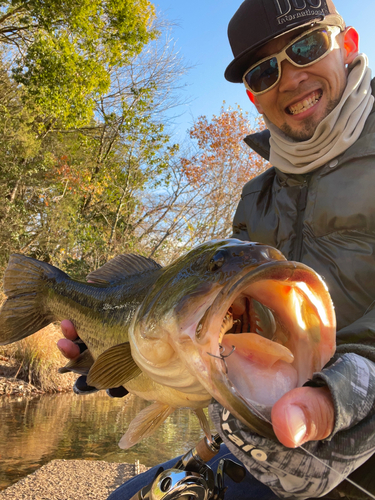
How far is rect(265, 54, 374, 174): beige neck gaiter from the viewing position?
1.61 m

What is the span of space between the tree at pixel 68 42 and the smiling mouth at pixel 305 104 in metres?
9.33

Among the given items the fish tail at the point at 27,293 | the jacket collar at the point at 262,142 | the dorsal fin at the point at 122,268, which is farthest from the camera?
the fish tail at the point at 27,293

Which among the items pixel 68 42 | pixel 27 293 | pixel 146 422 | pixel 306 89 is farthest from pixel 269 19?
pixel 68 42

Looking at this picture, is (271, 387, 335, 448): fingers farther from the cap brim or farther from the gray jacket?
the cap brim

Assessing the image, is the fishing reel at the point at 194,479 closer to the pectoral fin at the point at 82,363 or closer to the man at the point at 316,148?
the man at the point at 316,148

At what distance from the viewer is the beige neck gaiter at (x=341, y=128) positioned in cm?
161

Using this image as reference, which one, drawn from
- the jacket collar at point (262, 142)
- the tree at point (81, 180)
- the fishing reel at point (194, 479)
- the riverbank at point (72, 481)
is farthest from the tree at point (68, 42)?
the fishing reel at point (194, 479)

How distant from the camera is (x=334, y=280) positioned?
155 centimetres

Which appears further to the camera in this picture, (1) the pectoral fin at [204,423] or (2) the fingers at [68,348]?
(2) the fingers at [68,348]

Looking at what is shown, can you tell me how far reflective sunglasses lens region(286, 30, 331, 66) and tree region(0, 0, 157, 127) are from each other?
369 inches

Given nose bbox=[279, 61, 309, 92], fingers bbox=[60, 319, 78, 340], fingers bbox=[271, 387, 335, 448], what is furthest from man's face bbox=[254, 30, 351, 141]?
fingers bbox=[60, 319, 78, 340]

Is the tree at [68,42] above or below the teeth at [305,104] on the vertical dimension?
above

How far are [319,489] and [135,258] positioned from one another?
1.37 m

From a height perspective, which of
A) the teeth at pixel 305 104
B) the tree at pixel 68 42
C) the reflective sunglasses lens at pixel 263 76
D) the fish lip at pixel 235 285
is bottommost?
the fish lip at pixel 235 285
